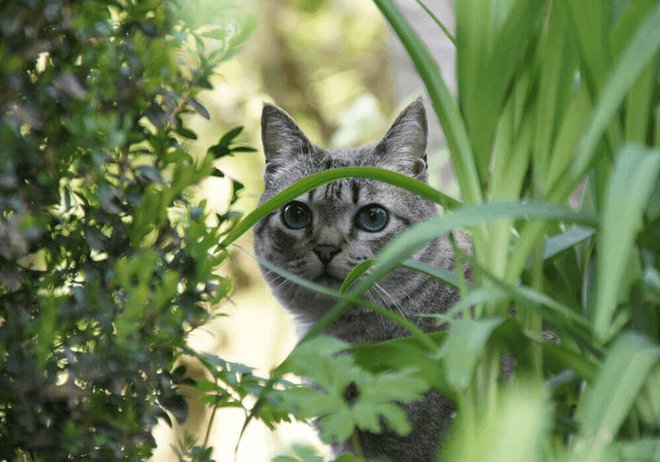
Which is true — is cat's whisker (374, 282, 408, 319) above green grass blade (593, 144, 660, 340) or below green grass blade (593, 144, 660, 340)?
below

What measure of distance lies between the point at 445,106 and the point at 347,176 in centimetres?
17

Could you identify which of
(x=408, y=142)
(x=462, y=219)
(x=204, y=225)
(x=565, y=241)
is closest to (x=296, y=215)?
(x=408, y=142)

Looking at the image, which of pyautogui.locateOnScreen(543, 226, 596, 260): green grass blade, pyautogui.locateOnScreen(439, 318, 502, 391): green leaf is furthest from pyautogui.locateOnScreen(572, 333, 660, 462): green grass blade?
pyautogui.locateOnScreen(543, 226, 596, 260): green grass blade

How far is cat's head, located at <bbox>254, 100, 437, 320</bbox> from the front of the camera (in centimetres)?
186

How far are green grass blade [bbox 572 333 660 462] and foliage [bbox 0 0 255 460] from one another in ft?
1.84

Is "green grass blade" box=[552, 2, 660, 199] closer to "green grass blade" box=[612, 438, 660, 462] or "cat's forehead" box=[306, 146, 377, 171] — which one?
"green grass blade" box=[612, 438, 660, 462]

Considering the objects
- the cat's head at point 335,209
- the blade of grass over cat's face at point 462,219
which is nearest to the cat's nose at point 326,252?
the cat's head at point 335,209

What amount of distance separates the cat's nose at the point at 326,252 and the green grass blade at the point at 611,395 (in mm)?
957

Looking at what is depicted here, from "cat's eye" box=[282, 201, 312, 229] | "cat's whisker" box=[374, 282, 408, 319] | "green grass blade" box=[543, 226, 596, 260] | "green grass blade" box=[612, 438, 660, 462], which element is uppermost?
"green grass blade" box=[543, 226, 596, 260]

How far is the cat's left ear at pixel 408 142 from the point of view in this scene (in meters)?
1.90

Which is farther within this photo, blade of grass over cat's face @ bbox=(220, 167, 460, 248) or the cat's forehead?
the cat's forehead

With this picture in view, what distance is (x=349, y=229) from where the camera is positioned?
6.24ft

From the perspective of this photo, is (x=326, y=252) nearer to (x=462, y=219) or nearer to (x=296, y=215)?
(x=296, y=215)

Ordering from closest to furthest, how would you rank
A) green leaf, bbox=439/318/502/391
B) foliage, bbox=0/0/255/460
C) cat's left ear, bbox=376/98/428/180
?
green leaf, bbox=439/318/502/391 → foliage, bbox=0/0/255/460 → cat's left ear, bbox=376/98/428/180
